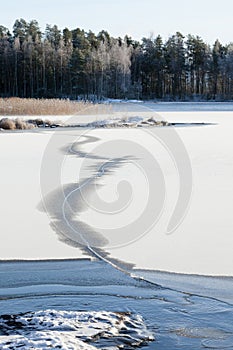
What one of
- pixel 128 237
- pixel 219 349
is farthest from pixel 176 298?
pixel 128 237

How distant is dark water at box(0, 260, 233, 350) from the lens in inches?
125

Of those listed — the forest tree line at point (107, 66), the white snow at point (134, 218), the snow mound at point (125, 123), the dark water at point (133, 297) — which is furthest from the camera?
the forest tree line at point (107, 66)

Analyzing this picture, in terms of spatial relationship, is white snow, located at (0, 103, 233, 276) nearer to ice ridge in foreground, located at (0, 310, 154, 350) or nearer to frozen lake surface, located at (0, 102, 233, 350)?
frozen lake surface, located at (0, 102, 233, 350)

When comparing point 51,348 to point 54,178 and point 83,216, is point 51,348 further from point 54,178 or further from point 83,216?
point 54,178

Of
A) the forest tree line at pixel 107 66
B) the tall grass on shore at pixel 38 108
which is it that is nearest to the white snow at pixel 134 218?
the tall grass on shore at pixel 38 108

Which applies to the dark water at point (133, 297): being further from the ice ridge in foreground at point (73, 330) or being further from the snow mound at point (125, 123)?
the snow mound at point (125, 123)

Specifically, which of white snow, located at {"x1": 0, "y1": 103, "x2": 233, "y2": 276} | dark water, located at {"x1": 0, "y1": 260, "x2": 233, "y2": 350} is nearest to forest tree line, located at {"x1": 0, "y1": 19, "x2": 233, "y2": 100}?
white snow, located at {"x1": 0, "y1": 103, "x2": 233, "y2": 276}

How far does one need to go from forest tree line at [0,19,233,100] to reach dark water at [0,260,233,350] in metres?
46.8

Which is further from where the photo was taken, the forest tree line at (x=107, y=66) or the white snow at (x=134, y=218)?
the forest tree line at (x=107, y=66)

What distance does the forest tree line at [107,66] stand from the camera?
53.1 metres

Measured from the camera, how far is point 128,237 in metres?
5.05

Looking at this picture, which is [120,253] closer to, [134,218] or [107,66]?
[134,218]

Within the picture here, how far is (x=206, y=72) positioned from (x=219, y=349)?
5865cm

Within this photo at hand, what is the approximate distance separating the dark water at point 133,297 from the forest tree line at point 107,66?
46848 mm
